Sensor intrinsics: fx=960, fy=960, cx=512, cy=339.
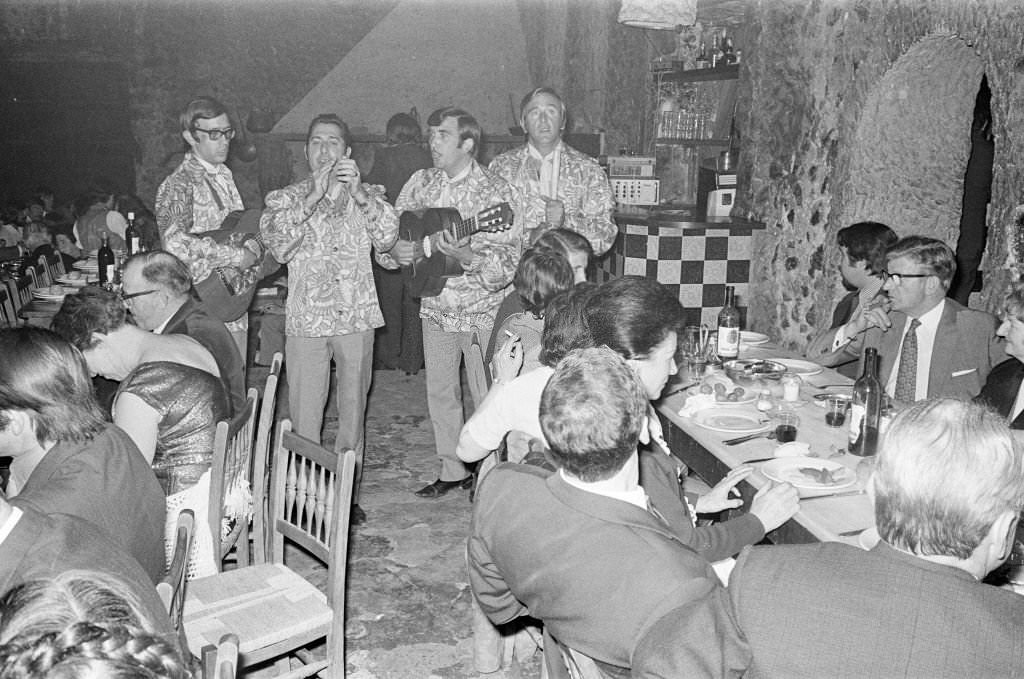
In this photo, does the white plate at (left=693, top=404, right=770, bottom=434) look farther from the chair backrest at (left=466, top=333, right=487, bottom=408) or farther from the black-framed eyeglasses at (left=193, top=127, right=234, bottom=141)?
the black-framed eyeglasses at (left=193, top=127, right=234, bottom=141)

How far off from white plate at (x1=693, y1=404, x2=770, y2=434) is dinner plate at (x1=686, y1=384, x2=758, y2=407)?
4 cm

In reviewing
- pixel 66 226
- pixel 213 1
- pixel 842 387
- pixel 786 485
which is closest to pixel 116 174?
pixel 66 226

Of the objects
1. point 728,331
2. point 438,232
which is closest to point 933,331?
point 728,331

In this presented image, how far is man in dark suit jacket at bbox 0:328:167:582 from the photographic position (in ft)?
6.95

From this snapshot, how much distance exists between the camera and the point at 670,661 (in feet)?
5.00

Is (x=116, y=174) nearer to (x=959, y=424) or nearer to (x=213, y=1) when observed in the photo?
(x=213, y=1)

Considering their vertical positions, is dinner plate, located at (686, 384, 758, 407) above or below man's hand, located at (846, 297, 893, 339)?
below

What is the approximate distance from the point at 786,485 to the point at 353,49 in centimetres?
826

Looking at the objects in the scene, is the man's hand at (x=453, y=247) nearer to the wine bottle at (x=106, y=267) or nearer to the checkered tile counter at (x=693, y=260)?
the checkered tile counter at (x=693, y=260)

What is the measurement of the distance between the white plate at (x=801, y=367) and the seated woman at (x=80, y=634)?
2.95 metres

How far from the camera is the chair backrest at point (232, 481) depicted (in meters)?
2.73

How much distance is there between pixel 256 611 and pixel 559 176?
9.35 ft

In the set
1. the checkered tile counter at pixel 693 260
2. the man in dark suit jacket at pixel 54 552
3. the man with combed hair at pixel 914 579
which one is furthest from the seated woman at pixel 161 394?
the checkered tile counter at pixel 693 260

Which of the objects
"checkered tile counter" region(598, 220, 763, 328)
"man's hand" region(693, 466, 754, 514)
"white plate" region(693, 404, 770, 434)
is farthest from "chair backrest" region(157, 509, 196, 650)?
Result: "checkered tile counter" region(598, 220, 763, 328)
